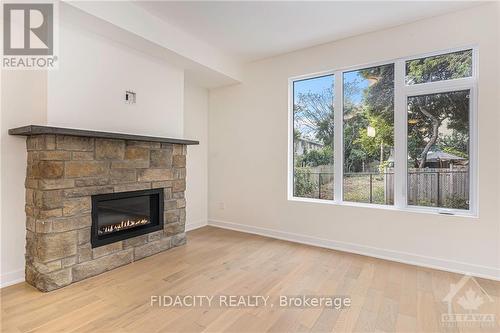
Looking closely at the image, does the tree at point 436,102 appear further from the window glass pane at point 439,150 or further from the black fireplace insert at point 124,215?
the black fireplace insert at point 124,215

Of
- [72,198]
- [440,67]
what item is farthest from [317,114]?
[72,198]

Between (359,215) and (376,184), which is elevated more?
(376,184)

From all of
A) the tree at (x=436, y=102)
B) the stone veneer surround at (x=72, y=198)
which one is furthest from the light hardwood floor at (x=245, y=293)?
the tree at (x=436, y=102)

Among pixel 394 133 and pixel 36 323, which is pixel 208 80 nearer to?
pixel 394 133

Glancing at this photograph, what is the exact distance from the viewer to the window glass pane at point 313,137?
376cm

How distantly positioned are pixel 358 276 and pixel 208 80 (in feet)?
11.6

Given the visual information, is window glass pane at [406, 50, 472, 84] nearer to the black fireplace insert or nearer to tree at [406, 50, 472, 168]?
tree at [406, 50, 472, 168]

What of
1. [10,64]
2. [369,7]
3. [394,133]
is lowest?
[394,133]

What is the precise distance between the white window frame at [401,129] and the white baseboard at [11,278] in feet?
10.7

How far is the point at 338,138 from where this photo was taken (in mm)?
3625

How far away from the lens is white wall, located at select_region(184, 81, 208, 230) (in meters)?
4.43

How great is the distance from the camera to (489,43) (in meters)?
2.69

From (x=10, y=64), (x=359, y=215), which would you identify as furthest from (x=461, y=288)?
(x=10, y=64)

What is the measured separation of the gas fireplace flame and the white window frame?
2.13m
